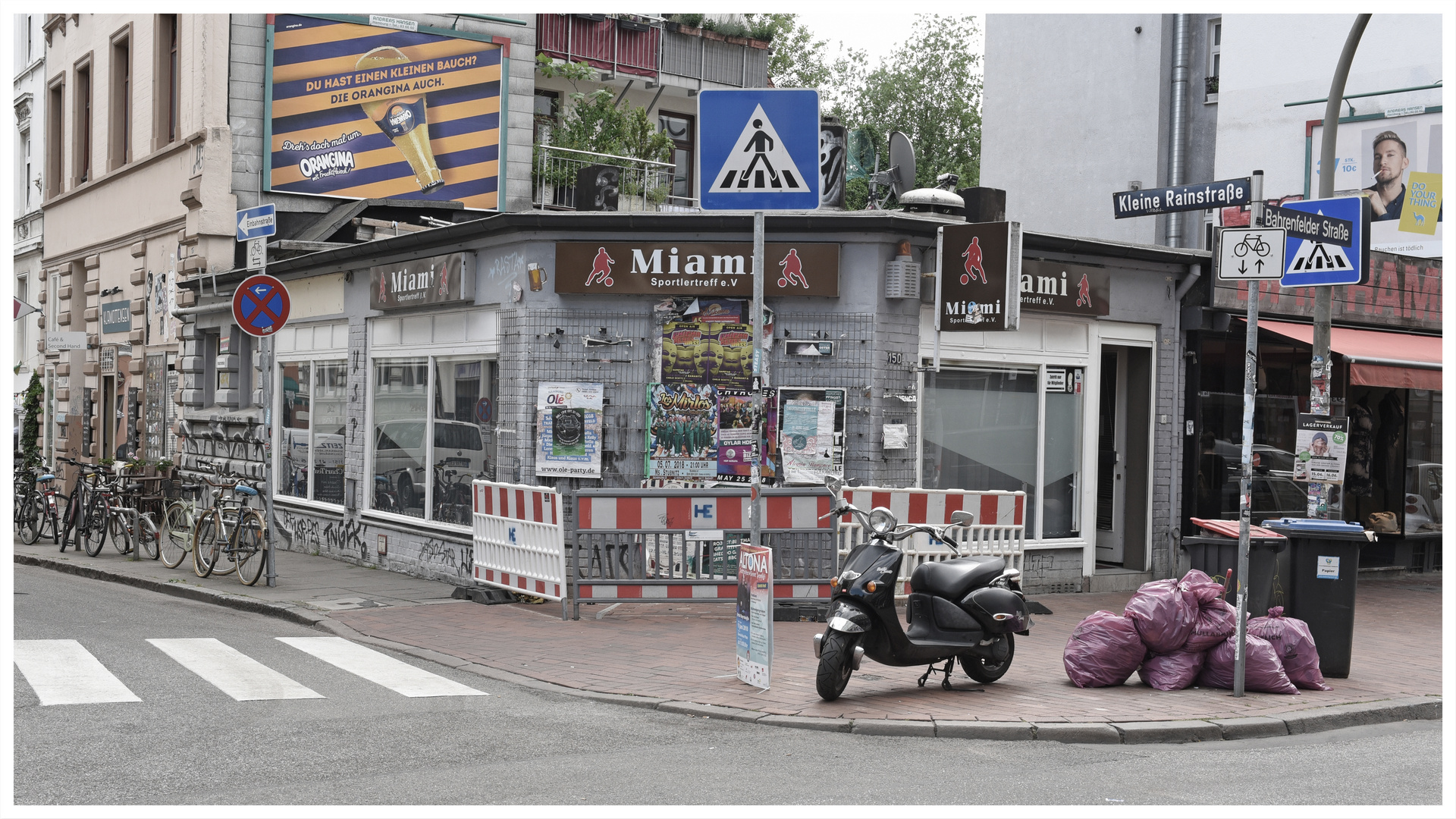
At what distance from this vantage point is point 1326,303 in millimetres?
12000

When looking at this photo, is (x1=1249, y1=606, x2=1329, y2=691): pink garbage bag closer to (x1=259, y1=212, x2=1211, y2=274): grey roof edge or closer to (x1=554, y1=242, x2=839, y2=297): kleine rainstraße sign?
(x1=259, y1=212, x2=1211, y2=274): grey roof edge

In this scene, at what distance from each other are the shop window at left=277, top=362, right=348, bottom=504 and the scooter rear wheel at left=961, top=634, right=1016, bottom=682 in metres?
9.51

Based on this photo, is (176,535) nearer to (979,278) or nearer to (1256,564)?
(979,278)

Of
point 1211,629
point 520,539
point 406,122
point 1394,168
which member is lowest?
point 1211,629

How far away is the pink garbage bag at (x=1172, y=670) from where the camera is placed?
28.5 feet

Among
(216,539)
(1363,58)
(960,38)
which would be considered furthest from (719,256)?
(960,38)

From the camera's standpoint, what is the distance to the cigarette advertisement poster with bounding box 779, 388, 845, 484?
→ 41.0 ft

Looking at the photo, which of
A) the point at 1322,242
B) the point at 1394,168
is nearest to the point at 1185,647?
the point at 1322,242

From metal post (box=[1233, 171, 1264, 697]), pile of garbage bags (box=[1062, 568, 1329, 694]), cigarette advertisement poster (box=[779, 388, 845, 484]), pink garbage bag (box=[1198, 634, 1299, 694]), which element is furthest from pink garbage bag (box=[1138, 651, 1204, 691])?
cigarette advertisement poster (box=[779, 388, 845, 484])

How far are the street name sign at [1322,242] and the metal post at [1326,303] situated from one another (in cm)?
104

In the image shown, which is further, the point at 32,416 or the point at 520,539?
the point at 32,416

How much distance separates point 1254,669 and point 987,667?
1625 millimetres

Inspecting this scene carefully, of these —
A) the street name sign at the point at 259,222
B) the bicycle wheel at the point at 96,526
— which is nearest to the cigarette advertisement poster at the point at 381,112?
the bicycle wheel at the point at 96,526

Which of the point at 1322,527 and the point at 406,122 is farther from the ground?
the point at 406,122
